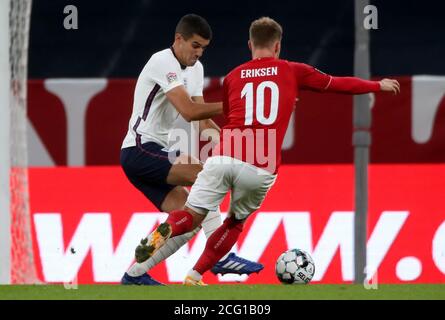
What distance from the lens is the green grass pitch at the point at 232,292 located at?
6898 mm

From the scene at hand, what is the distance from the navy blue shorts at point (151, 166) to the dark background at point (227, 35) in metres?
3.25

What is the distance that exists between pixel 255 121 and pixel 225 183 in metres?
0.41

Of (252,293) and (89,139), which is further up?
→ (89,139)

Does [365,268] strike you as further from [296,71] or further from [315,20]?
[315,20]

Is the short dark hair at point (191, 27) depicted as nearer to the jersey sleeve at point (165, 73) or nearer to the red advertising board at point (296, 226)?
the jersey sleeve at point (165, 73)

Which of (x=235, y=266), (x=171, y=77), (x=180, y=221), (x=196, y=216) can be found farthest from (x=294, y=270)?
(x=171, y=77)

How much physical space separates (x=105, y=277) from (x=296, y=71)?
3349 millimetres

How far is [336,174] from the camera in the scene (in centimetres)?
1060

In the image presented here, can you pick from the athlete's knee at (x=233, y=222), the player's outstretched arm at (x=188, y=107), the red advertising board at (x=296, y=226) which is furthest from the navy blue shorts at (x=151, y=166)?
the red advertising board at (x=296, y=226)

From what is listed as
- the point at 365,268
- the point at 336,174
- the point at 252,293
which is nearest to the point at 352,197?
the point at 336,174

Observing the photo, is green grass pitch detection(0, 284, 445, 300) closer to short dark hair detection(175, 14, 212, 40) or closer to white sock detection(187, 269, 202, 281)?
white sock detection(187, 269, 202, 281)

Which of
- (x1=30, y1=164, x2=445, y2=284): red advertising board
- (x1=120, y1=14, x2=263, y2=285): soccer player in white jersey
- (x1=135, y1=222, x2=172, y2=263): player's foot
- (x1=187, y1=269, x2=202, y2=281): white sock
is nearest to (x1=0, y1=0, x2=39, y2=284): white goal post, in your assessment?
(x1=30, y1=164, x2=445, y2=284): red advertising board

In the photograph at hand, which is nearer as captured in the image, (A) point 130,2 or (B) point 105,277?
(B) point 105,277

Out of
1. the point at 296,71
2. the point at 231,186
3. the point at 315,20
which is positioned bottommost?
the point at 231,186
